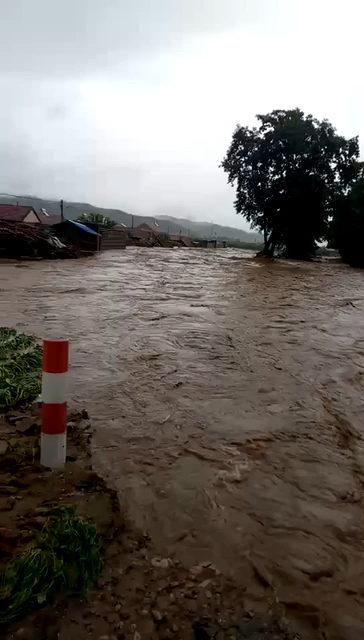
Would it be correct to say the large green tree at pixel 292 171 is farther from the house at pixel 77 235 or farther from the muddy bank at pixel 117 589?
the muddy bank at pixel 117 589

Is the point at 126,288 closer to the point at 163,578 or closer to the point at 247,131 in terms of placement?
the point at 163,578

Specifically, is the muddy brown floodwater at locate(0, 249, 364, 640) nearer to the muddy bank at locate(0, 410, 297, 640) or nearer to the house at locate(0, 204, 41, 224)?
the muddy bank at locate(0, 410, 297, 640)

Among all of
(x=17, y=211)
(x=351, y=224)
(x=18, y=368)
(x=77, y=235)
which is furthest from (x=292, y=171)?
(x=18, y=368)

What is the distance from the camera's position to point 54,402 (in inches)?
107

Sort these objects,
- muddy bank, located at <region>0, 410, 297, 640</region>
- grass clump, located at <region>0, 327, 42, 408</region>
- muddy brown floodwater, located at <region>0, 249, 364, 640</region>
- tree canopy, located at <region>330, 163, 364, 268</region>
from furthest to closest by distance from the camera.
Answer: tree canopy, located at <region>330, 163, 364, 268</region> < grass clump, located at <region>0, 327, 42, 408</region> < muddy brown floodwater, located at <region>0, 249, 364, 640</region> < muddy bank, located at <region>0, 410, 297, 640</region>

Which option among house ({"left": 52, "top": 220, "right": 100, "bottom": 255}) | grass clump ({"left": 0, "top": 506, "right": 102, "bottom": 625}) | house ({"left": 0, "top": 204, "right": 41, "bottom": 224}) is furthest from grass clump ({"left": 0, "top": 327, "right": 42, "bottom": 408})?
house ({"left": 0, "top": 204, "right": 41, "bottom": 224})

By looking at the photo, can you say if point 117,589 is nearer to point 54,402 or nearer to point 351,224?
point 54,402

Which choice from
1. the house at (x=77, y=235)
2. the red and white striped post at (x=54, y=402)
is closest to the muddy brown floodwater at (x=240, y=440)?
the red and white striped post at (x=54, y=402)

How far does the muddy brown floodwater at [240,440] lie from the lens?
86.8 inches

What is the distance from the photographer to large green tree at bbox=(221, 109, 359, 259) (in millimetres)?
34344

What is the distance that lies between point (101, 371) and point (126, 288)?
763 cm

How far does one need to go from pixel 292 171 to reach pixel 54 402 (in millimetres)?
35652

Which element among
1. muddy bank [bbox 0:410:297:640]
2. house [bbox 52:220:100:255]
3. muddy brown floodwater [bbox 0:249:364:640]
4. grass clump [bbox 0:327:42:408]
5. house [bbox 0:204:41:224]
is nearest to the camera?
muddy bank [bbox 0:410:297:640]

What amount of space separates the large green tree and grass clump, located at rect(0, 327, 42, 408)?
31884 mm
